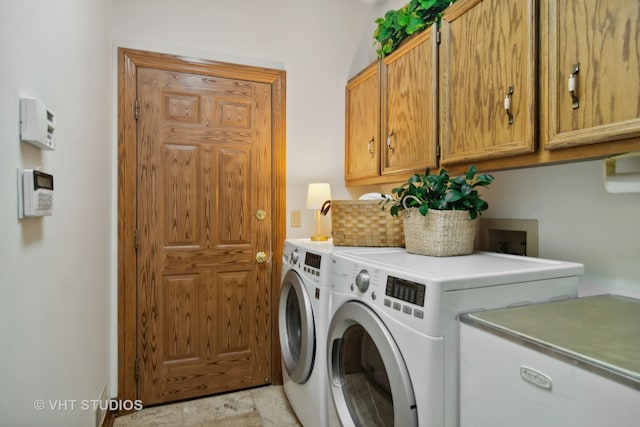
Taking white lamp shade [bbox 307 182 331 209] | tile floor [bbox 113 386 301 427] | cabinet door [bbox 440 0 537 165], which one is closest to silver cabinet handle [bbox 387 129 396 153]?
cabinet door [bbox 440 0 537 165]

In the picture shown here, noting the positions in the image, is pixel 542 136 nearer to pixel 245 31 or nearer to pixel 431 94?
pixel 431 94

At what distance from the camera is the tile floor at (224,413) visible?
1.96 m

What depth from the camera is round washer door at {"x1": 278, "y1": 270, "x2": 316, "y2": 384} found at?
167 centimetres

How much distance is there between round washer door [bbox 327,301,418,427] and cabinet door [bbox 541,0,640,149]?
83 cm

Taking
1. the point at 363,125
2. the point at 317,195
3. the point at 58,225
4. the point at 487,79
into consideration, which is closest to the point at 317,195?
the point at 317,195

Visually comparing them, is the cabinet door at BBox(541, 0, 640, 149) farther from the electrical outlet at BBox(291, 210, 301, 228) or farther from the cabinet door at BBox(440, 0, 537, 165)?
the electrical outlet at BBox(291, 210, 301, 228)

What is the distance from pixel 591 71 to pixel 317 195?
4.97 feet

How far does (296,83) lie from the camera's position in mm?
2471

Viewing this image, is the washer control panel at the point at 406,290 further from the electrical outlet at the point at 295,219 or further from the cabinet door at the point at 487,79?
the electrical outlet at the point at 295,219

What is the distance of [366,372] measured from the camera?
4.39ft

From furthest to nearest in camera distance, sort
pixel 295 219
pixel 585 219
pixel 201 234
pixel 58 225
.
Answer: pixel 295 219, pixel 201 234, pixel 585 219, pixel 58 225

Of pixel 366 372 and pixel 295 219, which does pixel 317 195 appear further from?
pixel 366 372

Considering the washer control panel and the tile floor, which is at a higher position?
the washer control panel

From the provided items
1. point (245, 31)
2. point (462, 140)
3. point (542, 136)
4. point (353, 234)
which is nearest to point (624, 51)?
point (542, 136)
